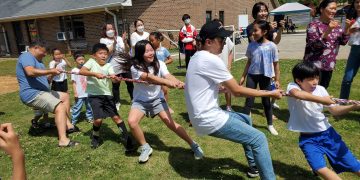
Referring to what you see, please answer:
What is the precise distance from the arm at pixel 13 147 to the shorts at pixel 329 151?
8.74 ft

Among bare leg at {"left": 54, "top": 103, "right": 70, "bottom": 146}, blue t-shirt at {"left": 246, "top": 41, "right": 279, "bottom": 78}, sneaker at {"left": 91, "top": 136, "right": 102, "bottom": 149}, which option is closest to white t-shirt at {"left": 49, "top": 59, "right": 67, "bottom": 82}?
bare leg at {"left": 54, "top": 103, "right": 70, "bottom": 146}

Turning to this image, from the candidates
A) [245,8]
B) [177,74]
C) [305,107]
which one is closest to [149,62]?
[305,107]

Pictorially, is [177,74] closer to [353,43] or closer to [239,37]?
[353,43]

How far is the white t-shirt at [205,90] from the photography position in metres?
3.18

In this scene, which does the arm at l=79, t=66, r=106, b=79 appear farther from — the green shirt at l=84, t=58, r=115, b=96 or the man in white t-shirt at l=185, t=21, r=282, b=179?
the man in white t-shirt at l=185, t=21, r=282, b=179

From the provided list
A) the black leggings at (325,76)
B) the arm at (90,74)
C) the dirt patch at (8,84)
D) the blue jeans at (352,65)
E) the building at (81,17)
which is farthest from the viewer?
the building at (81,17)

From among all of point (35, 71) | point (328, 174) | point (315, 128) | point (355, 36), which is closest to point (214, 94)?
point (315, 128)

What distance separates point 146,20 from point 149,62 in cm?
1679

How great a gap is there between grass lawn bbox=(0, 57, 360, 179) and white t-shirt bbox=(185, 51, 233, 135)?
1.00 m

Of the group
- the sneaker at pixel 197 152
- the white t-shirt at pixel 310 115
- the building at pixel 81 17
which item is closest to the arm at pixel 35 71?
the sneaker at pixel 197 152

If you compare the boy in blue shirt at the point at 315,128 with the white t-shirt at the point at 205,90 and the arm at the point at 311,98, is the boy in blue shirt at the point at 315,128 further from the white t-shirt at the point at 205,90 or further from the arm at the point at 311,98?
the white t-shirt at the point at 205,90

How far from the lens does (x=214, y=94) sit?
3.35 m

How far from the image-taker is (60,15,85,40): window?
21.9 meters

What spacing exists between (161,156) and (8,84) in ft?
32.8
